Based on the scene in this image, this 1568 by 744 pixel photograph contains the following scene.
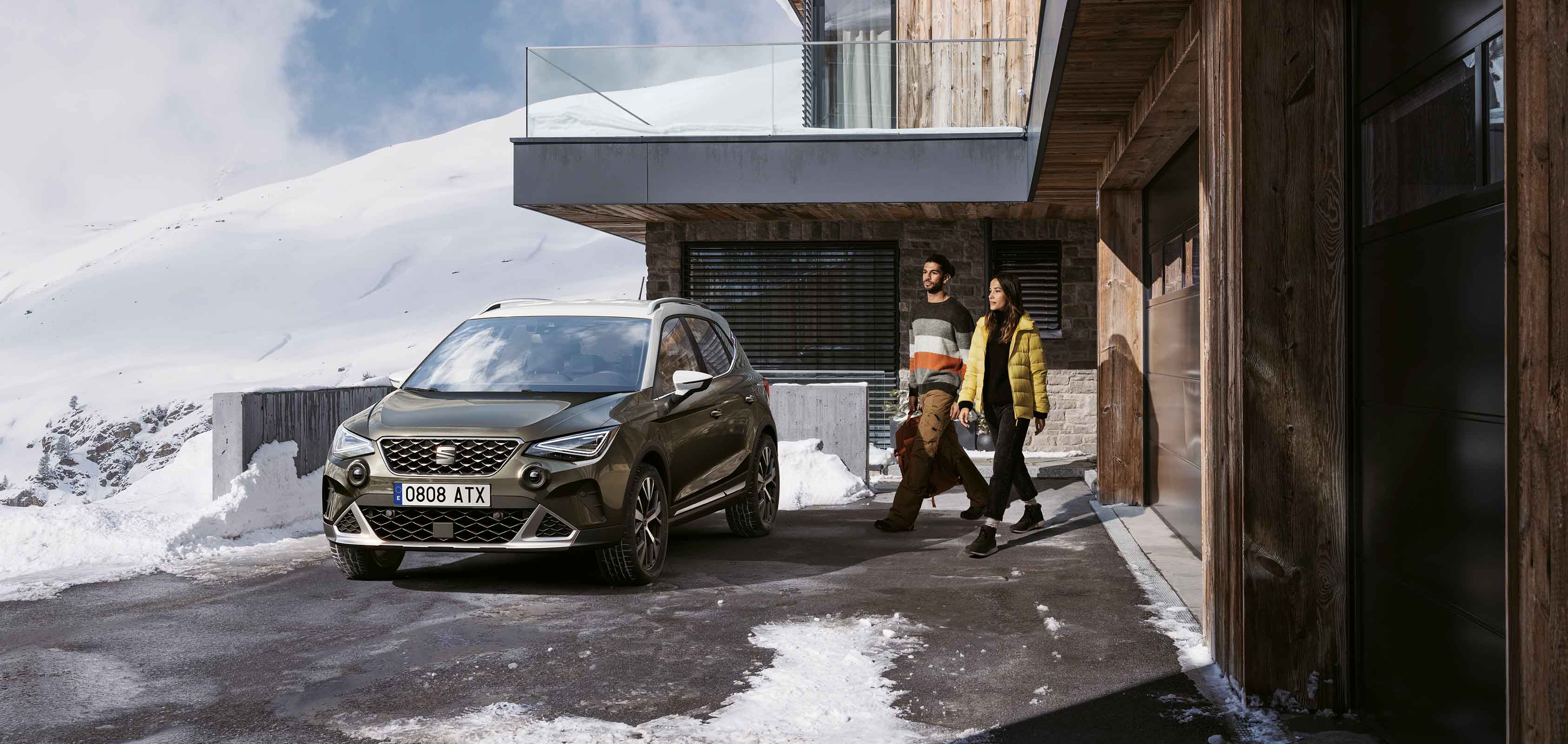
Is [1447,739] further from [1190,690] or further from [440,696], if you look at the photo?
[440,696]

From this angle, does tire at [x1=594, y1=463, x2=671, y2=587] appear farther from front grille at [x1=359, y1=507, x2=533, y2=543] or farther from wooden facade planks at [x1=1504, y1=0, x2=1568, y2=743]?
wooden facade planks at [x1=1504, y1=0, x2=1568, y2=743]

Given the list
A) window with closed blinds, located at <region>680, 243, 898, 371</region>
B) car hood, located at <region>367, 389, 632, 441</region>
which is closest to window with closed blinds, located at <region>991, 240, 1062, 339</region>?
window with closed blinds, located at <region>680, 243, 898, 371</region>

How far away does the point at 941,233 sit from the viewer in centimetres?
1761

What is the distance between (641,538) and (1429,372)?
4.56m

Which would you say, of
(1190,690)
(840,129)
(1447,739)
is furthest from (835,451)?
(1447,739)

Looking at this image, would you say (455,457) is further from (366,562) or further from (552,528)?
(366,562)

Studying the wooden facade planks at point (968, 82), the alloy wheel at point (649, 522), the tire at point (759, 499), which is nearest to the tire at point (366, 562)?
the alloy wheel at point (649, 522)

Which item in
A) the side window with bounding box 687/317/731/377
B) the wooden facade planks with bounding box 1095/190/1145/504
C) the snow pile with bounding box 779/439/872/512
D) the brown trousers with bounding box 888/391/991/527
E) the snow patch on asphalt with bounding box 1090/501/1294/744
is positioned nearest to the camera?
the snow patch on asphalt with bounding box 1090/501/1294/744

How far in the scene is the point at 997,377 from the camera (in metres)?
8.94

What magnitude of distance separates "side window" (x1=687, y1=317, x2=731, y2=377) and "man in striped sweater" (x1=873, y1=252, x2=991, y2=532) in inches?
51.8

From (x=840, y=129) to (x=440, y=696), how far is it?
11.2m

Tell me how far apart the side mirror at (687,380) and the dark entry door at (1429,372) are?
420cm

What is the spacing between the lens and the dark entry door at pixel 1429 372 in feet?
11.7

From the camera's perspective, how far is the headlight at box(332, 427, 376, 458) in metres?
7.23
